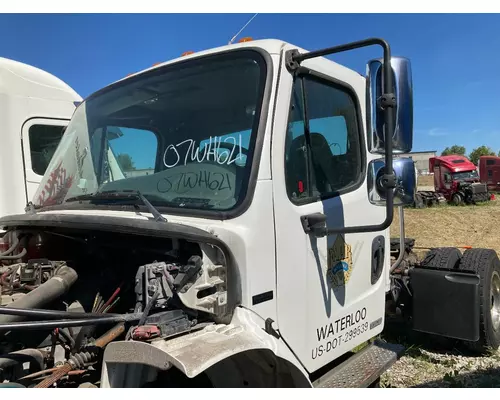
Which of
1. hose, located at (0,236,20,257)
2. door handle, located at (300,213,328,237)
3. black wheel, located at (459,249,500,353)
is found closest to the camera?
door handle, located at (300,213,328,237)

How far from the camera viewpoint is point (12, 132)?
577 centimetres

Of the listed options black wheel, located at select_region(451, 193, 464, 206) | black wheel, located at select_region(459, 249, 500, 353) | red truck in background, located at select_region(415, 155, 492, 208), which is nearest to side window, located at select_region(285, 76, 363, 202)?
black wheel, located at select_region(459, 249, 500, 353)

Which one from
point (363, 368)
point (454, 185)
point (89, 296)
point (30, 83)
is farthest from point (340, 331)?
point (454, 185)

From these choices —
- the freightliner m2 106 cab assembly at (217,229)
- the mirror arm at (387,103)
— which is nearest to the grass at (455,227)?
the freightliner m2 106 cab assembly at (217,229)

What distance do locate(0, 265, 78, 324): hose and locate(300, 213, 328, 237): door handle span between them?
4.26 ft

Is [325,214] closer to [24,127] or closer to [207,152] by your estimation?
[207,152]

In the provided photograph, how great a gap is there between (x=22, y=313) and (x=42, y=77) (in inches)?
202

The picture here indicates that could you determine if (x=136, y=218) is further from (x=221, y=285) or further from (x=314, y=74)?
(x=314, y=74)

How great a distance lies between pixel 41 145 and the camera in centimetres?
601

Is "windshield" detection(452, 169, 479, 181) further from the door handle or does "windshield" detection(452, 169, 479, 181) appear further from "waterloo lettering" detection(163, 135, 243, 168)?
"waterloo lettering" detection(163, 135, 243, 168)

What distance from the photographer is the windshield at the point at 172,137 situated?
2.36 m

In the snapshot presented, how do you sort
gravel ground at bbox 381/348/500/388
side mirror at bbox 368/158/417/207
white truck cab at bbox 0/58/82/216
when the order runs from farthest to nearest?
white truck cab at bbox 0/58/82/216 < gravel ground at bbox 381/348/500/388 < side mirror at bbox 368/158/417/207

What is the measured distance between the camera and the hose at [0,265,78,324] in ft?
7.25

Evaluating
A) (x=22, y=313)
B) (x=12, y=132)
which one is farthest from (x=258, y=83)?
(x=12, y=132)
